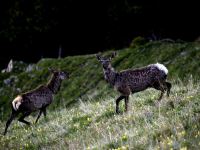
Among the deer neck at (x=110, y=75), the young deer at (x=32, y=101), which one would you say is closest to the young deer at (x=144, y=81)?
the deer neck at (x=110, y=75)

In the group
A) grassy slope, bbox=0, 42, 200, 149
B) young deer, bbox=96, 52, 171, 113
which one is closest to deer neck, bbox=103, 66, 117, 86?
young deer, bbox=96, 52, 171, 113

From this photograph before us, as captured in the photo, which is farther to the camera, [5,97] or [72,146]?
[5,97]

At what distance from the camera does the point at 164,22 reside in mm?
49812

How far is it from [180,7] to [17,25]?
1726 cm

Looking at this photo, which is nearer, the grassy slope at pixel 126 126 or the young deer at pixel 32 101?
the grassy slope at pixel 126 126

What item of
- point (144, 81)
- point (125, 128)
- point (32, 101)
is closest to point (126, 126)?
point (125, 128)

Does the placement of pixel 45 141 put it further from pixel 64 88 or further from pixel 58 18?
pixel 58 18

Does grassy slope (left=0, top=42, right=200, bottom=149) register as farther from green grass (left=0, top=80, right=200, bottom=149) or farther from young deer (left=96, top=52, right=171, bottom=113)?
young deer (left=96, top=52, right=171, bottom=113)

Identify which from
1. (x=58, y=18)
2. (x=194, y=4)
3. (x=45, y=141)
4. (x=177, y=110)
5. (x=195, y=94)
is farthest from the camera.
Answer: (x=58, y=18)

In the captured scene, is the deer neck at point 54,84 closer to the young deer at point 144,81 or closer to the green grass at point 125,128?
the green grass at point 125,128

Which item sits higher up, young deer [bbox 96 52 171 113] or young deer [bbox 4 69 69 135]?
young deer [bbox 96 52 171 113]

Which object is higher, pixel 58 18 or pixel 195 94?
pixel 58 18

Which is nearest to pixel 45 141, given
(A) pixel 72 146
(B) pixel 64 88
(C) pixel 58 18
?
(A) pixel 72 146

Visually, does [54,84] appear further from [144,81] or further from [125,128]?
[125,128]
